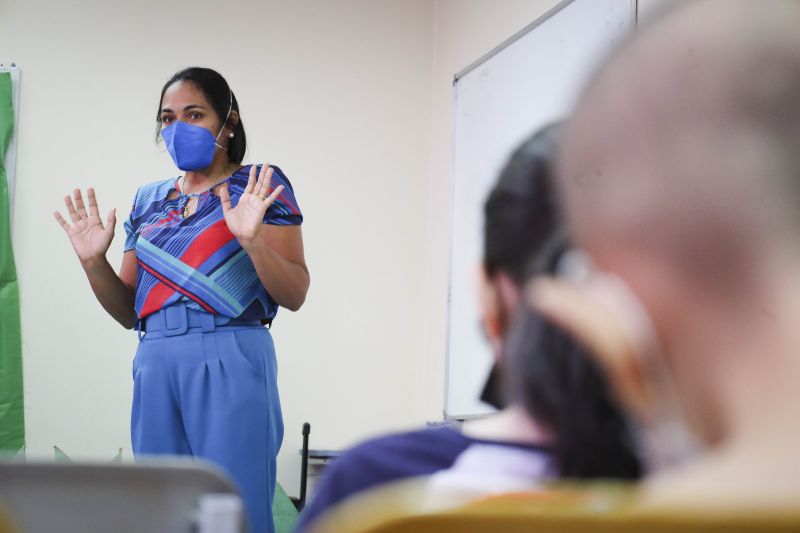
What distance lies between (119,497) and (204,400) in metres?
1.88

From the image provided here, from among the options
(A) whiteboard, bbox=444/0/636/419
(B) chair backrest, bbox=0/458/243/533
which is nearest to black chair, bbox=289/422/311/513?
(A) whiteboard, bbox=444/0/636/419

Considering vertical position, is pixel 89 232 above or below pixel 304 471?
above

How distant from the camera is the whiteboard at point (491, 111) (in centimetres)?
358

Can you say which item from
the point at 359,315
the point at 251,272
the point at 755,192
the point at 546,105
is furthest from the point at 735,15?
the point at 359,315

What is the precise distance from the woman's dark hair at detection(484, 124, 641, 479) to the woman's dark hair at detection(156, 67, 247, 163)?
→ 2156mm

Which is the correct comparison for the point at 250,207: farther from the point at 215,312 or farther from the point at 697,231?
the point at 697,231

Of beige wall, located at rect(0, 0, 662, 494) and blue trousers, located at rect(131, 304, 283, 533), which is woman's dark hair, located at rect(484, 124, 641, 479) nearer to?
blue trousers, located at rect(131, 304, 283, 533)

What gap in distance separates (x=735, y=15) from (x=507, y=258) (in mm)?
197

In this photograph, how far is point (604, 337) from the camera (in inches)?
17.9

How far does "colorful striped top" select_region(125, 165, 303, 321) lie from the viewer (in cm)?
235

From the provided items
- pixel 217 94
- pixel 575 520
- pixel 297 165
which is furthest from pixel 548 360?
pixel 297 165

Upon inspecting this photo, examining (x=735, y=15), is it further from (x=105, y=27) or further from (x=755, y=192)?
(x=105, y=27)

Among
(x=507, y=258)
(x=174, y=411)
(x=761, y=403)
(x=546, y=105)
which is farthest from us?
(x=546, y=105)

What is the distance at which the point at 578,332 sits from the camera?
47 cm
